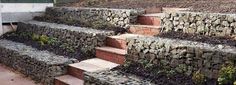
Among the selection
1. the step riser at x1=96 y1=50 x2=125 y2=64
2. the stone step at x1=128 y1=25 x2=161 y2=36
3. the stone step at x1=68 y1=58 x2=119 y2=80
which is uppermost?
the stone step at x1=128 y1=25 x2=161 y2=36

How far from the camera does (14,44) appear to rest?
27.0 ft

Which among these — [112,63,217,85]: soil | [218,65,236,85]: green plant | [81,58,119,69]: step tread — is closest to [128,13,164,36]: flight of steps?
[81,58,119,69]: step tread

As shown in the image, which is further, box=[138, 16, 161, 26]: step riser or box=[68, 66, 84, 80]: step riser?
box=[138, 16, 161, 26]: step riser

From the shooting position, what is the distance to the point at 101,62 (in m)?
6.18

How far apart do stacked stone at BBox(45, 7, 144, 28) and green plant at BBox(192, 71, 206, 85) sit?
9.04 ft

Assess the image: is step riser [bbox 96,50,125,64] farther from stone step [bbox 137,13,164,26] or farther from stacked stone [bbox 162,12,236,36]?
stone step [bbox 137,13,164,26]

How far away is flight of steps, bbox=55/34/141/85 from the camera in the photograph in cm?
586

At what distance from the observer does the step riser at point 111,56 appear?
5.88 metres

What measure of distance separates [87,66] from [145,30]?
135cm

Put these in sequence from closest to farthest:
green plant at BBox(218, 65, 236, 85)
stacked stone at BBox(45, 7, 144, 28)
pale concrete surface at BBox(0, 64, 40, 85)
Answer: green plant at BBox(218, 65, 236, 85), pale concrete surface at BBox(0, 64, 40, 85), stacked stone at BBox(45, 7, 144, 28)

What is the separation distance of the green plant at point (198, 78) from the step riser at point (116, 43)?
198 cm

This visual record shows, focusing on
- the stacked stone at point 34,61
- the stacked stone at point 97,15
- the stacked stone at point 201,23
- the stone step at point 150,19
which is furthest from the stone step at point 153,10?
the stacked stone at point 34,61

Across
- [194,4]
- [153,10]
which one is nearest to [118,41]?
[153,10]

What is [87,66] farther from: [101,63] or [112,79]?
[112,79]
